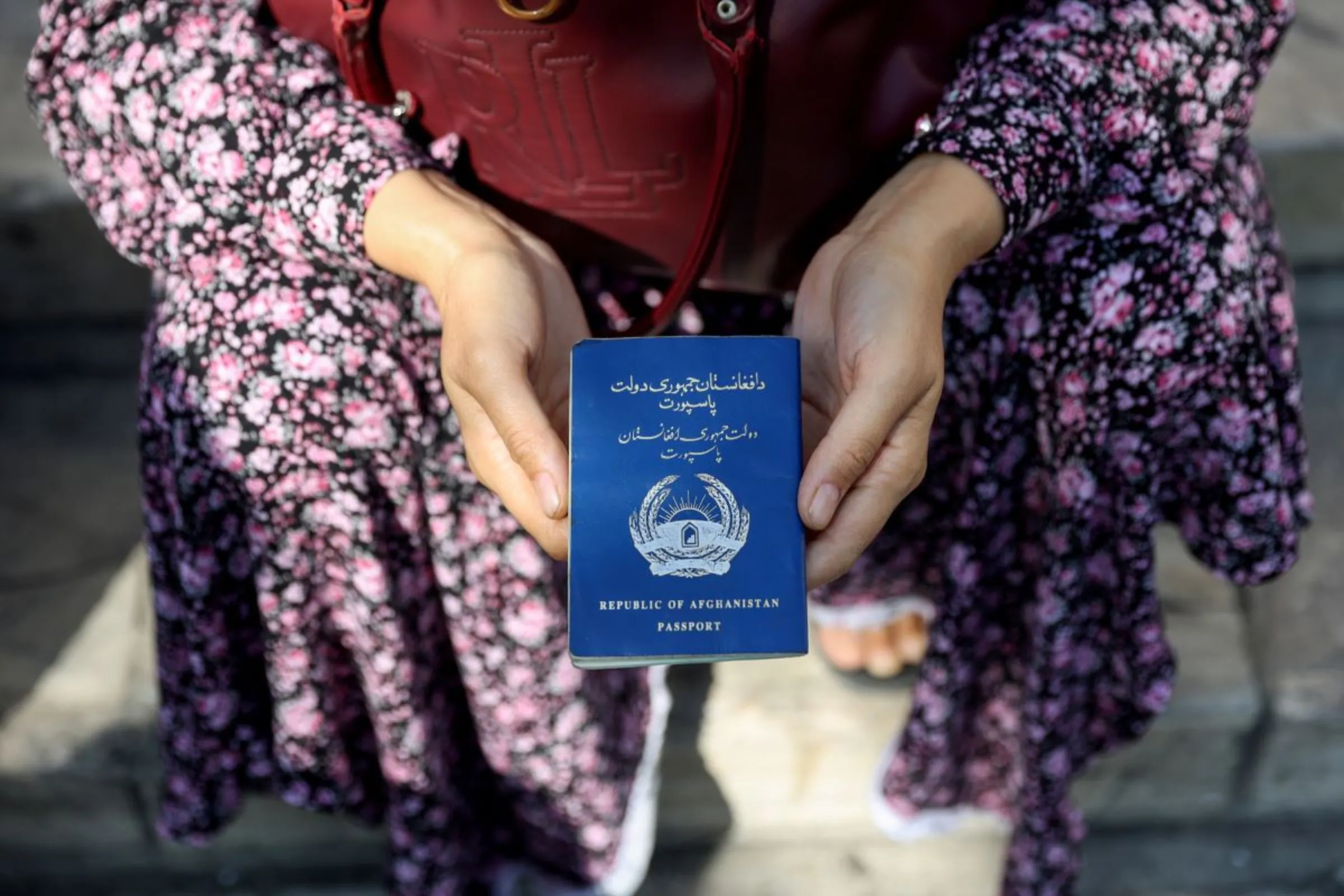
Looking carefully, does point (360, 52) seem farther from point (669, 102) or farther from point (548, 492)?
point (548, 492)

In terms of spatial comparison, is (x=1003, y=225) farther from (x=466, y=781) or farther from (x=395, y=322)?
(x=466, y=781)

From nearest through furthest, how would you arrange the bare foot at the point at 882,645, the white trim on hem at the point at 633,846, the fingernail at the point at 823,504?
1. the fingernail at the point at 823,504
2. the white trim on hem at the point at 633,846
3. the bare foot at the point at 882,645

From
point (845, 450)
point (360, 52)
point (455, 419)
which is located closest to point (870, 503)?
point (845, 450)

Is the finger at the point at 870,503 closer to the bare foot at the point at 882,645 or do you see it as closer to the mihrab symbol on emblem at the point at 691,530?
the mihrab symbol on emblem at the point at 691,530

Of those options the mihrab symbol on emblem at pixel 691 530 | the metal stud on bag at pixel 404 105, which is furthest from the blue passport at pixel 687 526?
the metal stud on bag at pixel 404 105

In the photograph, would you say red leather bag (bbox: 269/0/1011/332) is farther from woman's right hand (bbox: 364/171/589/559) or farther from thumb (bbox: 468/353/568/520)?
thumb (bbox: 468/353/568/520)

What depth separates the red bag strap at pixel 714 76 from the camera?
29.3 inches

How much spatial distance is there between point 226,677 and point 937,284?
627 mm

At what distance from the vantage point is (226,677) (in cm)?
99

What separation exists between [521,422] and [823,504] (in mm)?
178

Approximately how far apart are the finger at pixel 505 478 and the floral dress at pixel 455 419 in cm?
13

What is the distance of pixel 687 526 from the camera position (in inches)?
27.5

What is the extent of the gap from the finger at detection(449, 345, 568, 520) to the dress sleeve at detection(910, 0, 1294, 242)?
31cm

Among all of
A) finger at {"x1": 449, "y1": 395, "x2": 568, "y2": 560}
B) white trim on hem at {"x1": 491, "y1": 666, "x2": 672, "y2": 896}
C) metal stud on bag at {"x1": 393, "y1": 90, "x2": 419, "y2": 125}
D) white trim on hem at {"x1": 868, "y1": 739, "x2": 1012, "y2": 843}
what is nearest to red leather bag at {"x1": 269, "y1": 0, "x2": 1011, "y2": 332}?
metal stud on bag at {"x1": 393, "y1": 90, "x2": 419, "y2": 125}
